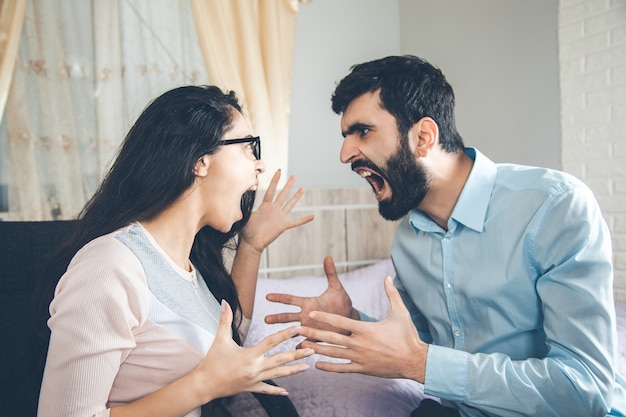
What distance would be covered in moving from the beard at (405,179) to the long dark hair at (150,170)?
0.50 metres

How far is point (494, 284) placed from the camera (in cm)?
119

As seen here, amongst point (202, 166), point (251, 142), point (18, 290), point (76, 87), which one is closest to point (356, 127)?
point (251, 142)

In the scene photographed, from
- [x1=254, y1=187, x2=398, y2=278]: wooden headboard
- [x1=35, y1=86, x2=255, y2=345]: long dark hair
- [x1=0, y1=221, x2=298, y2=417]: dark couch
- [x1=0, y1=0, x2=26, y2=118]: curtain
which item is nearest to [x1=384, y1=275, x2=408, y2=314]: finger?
[x1=35, y1=86, x2=255, y2=345]: long dark hair

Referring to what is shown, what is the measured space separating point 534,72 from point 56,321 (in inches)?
91.0

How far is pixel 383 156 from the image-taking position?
4.63 ft

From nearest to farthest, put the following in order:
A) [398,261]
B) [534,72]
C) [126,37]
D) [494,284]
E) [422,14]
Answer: [494,284] < [398,261] < [534,72] < [126,37] < [422,14]

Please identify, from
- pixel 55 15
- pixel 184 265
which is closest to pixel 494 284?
pixel 184 265

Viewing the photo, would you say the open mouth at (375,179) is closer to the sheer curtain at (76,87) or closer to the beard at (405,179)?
the beard at (405,179)

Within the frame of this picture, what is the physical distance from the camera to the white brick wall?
6.81 feet

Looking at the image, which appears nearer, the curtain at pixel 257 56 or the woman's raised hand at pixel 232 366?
the woman's raised hand at pixel 232 366

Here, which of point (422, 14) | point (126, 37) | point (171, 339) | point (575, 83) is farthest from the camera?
point (422, 14)

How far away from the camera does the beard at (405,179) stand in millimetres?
1374

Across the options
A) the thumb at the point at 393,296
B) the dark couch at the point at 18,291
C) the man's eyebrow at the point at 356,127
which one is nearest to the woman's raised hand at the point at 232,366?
the thumb at the point at 393,296

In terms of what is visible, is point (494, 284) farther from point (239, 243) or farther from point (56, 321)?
point (56, 321)
